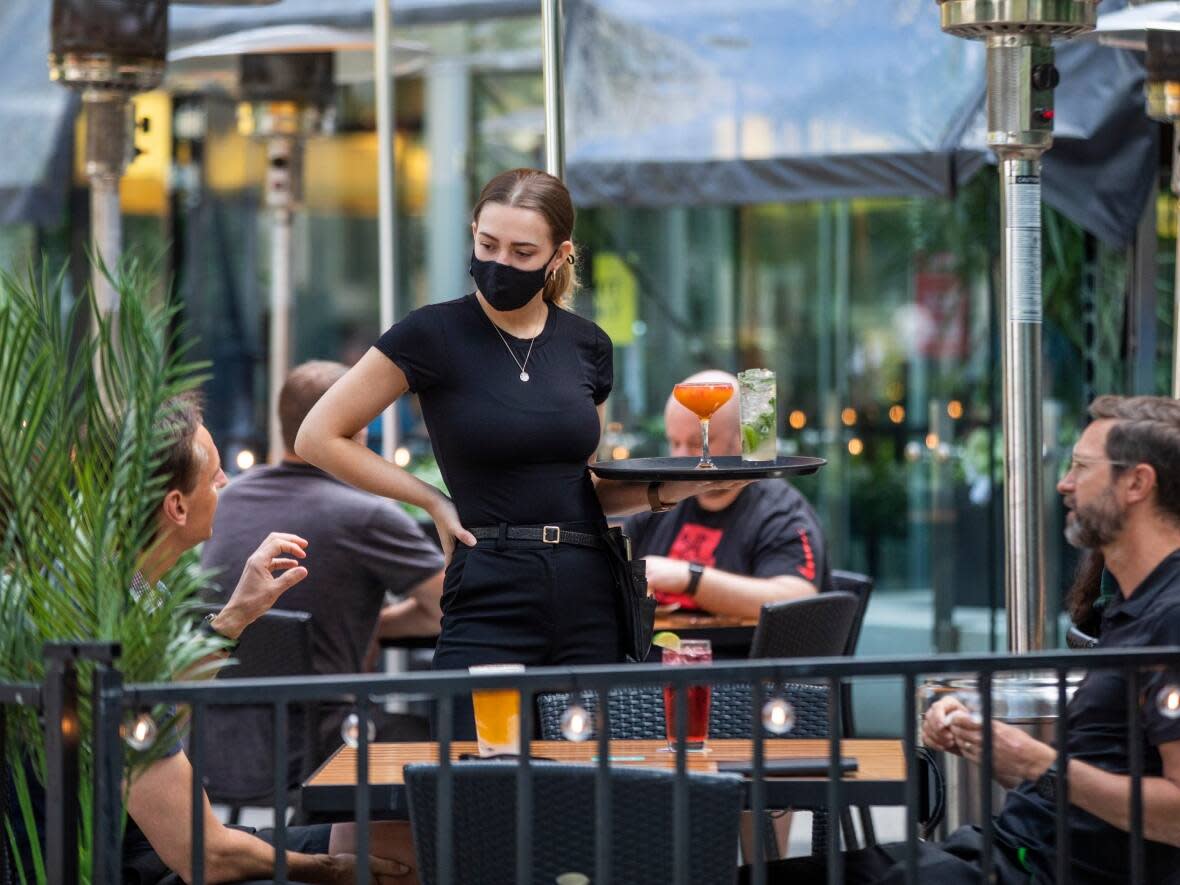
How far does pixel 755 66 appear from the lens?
288 inches

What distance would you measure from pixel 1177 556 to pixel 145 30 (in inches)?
157

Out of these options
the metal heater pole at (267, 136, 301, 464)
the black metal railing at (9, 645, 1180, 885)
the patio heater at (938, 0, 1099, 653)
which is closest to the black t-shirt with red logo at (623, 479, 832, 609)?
the patio heater at (938, 0, 1099, 653)

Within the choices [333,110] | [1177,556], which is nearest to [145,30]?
[333,110]

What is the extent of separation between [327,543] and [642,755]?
189 cm

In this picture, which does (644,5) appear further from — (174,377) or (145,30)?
(174,377)

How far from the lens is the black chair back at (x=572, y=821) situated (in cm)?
249

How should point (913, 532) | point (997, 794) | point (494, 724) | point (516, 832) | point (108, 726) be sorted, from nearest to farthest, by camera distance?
point (108, 726) → point (516, 832) → point (494, 724) → point (997, 794) → point (913, 532)

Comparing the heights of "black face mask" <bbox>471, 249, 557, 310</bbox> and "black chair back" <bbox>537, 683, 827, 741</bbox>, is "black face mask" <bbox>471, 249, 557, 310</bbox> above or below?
above

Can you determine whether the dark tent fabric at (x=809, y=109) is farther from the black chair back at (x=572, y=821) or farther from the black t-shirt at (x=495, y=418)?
the black chair back at (x=572, y=821)

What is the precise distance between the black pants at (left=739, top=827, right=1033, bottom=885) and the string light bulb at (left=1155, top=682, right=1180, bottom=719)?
44 cm

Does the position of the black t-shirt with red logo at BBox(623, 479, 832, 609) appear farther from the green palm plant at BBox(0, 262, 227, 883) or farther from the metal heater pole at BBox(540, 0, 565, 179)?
the green palm plant at BBox(0, 262, 227, 883)

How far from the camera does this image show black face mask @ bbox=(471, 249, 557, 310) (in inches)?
142

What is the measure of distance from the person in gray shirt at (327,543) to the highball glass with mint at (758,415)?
4.78 ft

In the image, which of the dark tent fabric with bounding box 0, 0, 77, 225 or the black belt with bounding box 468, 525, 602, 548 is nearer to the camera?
the black belt with bounding box 468, 525, 602, 548
